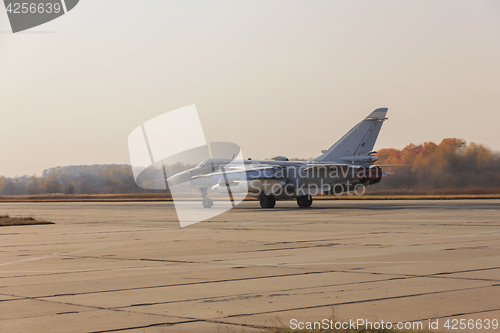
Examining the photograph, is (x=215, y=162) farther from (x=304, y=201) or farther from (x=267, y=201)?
(x=304, y=201)

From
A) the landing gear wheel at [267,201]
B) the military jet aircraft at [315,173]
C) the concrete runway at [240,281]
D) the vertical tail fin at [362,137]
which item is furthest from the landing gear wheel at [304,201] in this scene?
the concrete runway at [240,281]

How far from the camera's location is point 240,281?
26.5ft

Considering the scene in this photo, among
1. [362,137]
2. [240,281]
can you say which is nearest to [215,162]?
[362,137]

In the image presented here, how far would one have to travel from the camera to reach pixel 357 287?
294 inches

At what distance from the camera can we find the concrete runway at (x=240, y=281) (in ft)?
19.2

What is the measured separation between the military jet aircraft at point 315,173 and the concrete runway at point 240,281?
14648 millimetres

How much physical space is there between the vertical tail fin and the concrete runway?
16.0 metres

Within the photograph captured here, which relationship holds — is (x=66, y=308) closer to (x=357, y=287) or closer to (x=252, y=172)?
(x=357, y=287)

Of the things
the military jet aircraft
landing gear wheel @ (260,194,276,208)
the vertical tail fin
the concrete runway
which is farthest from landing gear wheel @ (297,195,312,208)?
the concrete runway

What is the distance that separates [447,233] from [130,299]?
1146 cm

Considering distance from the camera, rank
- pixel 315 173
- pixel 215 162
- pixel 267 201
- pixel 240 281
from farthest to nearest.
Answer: pixel 215 162 → pixel 267 201 → pixel 315 173 → pixel 240 281

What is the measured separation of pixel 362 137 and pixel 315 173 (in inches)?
135

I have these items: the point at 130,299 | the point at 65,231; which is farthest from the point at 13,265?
the point at 65,231

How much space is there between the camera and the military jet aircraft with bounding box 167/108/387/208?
29.9m
